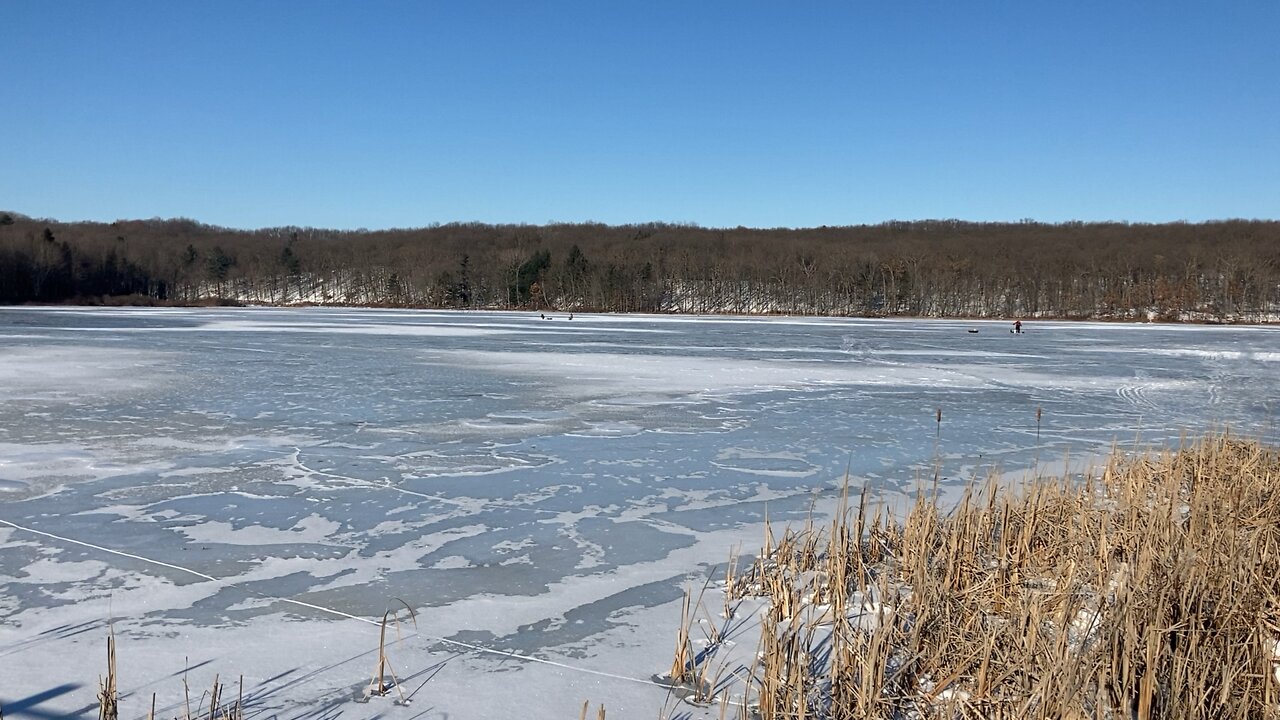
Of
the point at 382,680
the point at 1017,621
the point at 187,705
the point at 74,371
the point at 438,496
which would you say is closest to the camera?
the point at 187,705

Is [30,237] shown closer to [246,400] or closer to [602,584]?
[246,400]

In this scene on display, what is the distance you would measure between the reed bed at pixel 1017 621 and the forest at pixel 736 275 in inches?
2091

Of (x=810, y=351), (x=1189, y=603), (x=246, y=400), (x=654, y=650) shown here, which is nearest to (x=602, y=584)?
(x=654, y=650)

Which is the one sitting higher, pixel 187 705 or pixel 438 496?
pixel 187 705

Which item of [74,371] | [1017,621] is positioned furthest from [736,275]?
[1017,621]

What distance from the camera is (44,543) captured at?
463 centimetres

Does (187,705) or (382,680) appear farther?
(382,680)

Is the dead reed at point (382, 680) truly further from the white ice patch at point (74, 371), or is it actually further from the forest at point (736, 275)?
the forest at point (736, 275)

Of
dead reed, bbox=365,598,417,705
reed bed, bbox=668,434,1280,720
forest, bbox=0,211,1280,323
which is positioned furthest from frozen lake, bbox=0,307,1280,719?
forest, bbox=0,211,1280,323

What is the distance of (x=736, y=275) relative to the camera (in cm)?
7775

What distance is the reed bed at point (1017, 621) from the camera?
2.67 m

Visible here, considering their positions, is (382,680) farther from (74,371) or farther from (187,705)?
(74,371)

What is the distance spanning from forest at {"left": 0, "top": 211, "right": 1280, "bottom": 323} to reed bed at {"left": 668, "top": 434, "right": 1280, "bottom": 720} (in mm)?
53114

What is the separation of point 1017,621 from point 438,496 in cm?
364
